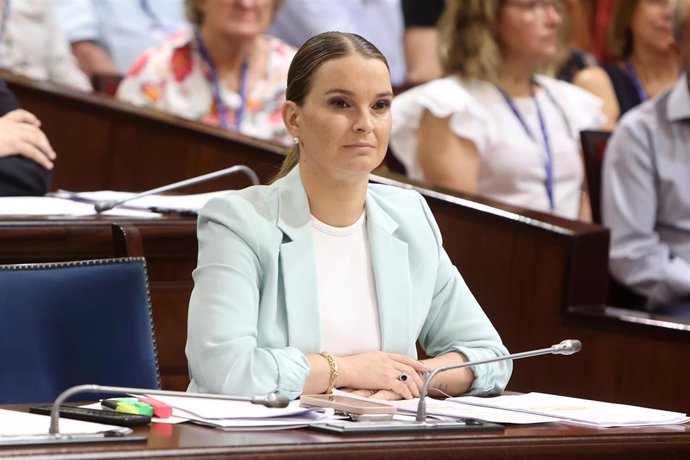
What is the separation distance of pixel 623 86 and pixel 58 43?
189cm

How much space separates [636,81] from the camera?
4410 millimetres

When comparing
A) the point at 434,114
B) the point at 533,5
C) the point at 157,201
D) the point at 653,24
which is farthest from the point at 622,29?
the point at 157,201

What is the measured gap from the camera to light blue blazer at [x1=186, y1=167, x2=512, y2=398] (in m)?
1.78

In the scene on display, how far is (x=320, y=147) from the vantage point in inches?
73.6

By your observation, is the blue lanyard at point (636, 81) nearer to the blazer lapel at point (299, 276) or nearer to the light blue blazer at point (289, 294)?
the light blue blazer at point (289, 294)

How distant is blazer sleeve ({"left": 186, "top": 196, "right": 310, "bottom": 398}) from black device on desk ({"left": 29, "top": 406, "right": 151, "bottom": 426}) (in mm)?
289

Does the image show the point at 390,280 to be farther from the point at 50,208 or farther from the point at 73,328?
the point at 50,208

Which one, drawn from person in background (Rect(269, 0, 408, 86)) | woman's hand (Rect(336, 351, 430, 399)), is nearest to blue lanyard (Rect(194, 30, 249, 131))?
person in background (Rect(269, 0, 408, 86))

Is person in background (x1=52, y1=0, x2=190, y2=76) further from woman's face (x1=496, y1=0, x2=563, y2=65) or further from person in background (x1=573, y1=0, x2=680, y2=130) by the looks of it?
person in background (x1=573, y1=0, x2=680, y2=130)

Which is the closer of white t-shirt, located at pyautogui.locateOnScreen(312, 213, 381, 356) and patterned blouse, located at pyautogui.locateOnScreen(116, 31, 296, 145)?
white t-shirt, located at pyautogui.locateOnScreen(312, 213, 381, 356)

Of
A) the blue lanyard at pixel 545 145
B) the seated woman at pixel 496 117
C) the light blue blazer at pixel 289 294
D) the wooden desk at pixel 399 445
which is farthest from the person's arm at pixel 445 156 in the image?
the wooden desk at pixel 399 445

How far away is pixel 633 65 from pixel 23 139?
2354mm

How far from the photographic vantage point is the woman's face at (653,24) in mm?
4223

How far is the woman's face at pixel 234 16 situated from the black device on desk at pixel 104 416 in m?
2.63
